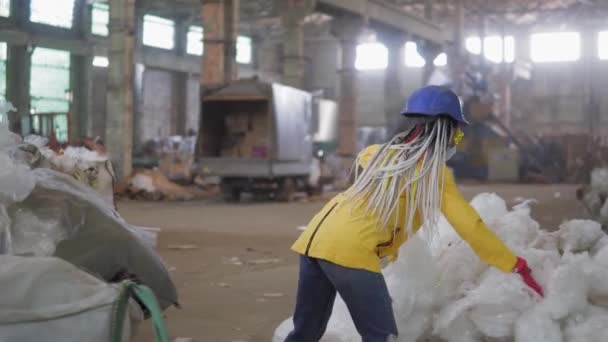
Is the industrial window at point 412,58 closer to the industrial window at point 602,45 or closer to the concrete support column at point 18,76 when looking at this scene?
the industrial window at point 602,45

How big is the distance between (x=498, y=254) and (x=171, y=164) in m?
17.2

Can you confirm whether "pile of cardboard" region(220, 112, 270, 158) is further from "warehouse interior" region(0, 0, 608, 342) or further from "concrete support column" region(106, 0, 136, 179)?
"concrete support column" region(106, 0, 136, 179)

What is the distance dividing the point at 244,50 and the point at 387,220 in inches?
1294

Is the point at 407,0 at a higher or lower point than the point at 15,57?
higher

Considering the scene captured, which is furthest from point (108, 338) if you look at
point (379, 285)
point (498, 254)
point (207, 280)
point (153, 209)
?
point (153, 209)

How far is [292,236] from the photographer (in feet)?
32.1

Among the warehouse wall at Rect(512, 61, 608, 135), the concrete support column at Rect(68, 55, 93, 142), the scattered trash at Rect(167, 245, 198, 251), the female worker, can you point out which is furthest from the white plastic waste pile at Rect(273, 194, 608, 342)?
the warehouse wall at Rect(512, 61, 608, 135)

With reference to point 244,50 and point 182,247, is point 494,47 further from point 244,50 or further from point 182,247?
point 182,247

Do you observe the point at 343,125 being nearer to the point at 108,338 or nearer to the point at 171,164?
the point at 171,164

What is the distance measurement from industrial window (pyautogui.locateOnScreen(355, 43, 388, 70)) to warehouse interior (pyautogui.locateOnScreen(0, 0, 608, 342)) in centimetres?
12

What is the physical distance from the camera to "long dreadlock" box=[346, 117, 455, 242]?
287 cm

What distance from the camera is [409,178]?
2896 millimetres

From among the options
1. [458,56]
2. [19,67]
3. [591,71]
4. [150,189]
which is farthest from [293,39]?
[591,71]

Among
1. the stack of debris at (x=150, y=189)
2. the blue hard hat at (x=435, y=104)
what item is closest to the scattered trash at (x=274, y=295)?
the blue hard hat at (x=435, y=104)
